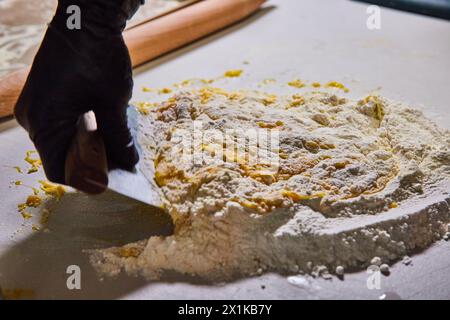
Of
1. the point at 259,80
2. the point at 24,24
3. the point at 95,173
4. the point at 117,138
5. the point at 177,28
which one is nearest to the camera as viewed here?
the point at 95,173

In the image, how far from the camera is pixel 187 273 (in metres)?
1.43

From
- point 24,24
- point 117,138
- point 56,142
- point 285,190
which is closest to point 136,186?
point 117,138

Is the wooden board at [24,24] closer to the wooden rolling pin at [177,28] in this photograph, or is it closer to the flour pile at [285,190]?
the wooden rolling pin at [177,28]

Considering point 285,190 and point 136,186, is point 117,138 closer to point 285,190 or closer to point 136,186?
point 136,186

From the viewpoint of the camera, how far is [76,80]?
1.41m

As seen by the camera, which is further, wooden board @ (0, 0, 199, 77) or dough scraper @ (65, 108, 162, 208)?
wooden board @ (0, 0, 199, 77)

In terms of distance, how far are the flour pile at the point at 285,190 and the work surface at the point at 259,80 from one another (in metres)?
0.05

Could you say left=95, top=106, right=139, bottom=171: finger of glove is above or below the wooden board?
above

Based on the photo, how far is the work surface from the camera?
4.55 ft

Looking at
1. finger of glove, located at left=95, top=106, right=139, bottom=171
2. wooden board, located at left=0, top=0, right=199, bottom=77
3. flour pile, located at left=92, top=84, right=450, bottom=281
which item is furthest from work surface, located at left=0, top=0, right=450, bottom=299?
wooden board, located at left=0, top=0, right=199, bottom=77

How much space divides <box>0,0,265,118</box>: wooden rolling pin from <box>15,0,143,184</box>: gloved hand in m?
0.87

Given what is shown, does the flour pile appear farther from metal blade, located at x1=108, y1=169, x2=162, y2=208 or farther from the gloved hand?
the gloved hand

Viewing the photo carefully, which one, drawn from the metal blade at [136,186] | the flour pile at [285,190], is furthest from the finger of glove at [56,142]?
the flour pile at [285,190]

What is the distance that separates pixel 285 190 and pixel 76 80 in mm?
623
